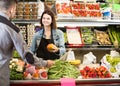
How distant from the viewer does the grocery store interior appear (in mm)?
4695

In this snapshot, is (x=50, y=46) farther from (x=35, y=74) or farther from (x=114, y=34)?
(x=114, y=34)

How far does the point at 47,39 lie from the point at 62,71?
0.68 m

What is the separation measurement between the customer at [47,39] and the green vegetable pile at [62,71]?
0.89 feet

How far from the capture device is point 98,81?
434 centimetres

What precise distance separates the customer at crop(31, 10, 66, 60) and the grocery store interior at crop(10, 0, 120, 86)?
3.4 inches

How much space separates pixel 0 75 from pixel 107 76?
5.44 feet

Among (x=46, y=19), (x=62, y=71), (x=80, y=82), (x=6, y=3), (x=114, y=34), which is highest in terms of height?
(x=6, y=3)

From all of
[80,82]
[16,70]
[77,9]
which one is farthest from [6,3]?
[77,9]

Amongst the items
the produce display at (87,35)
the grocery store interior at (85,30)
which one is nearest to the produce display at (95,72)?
the grocery store interior at (85,30)

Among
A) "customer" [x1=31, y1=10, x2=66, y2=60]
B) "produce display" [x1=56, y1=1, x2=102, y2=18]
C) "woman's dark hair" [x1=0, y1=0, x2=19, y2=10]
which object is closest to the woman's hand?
"customer" [x1=31, y1=10, x2=66, y2=60]

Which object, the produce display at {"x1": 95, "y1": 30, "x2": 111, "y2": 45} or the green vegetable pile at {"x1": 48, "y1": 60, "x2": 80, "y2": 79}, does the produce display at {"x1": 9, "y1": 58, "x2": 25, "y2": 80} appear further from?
the produce display at {"x1": 95, "y1": 30, "x2": 111, "y2": 45}

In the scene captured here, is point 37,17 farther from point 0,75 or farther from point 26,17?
point 0,75

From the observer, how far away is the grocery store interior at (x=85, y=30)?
469 centimetres

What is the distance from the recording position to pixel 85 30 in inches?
207
